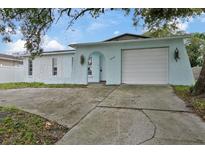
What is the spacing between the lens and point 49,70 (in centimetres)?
1789

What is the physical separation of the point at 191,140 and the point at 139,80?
845cm

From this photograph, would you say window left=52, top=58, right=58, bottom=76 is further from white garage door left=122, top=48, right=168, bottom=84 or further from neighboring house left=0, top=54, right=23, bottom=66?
neighboring house left=0, top=54, right=23, bottom=66

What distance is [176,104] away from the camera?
24.5 ft

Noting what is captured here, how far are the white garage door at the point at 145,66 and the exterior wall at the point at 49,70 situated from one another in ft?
17.5

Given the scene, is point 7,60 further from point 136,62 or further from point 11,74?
point 136,62

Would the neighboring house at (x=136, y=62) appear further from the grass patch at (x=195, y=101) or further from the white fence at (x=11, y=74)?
the white fence at (x=11, y=74)

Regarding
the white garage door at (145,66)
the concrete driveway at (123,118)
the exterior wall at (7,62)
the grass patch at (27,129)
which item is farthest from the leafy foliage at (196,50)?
the grass patch at (27,129)

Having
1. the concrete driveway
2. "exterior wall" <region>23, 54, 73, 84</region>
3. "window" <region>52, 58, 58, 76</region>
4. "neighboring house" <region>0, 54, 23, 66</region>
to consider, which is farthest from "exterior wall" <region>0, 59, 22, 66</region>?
the concrete driveway

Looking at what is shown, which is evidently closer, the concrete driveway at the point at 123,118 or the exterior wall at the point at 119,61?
the concrete driveway at the point at 123,118

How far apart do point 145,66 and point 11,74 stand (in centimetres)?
1281

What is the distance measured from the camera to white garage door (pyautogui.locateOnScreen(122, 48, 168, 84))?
41.0 ft

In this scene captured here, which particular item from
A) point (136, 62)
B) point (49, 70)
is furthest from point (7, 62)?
point (136, 62)

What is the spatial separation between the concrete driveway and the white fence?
470 inches

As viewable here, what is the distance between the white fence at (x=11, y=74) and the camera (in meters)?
19.0
